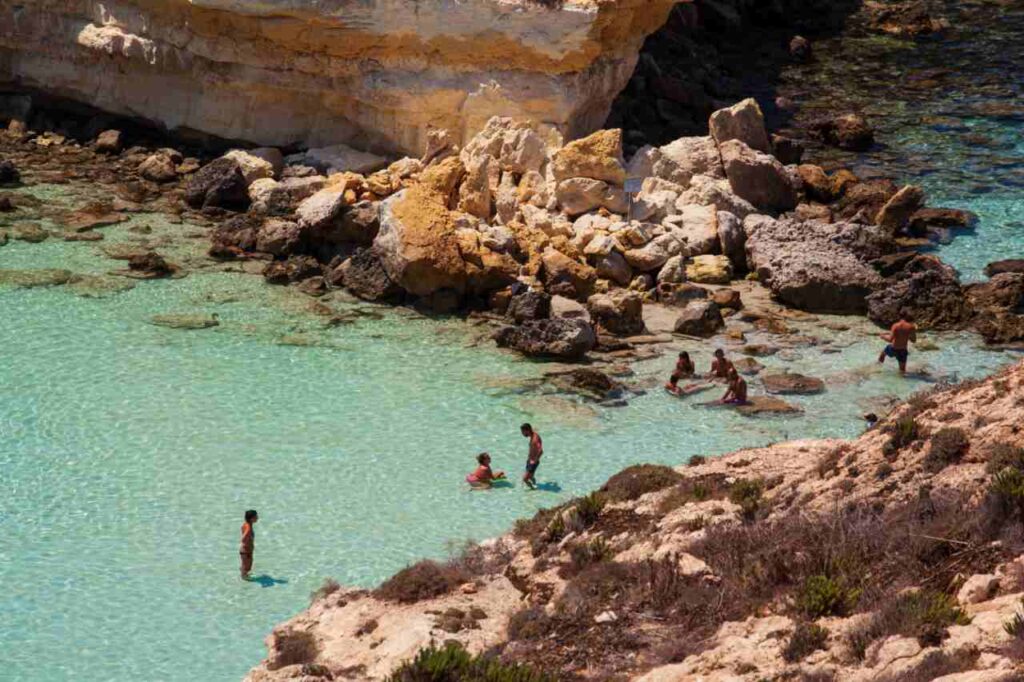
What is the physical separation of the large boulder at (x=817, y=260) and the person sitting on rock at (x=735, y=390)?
438 centimetres

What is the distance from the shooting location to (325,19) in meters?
30.0

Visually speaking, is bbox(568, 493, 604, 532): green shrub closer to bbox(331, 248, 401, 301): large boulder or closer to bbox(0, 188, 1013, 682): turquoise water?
bbox(0, 188, 1013, 682): turquoise water

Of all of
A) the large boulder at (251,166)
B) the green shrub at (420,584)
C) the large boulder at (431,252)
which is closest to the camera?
the green shrub at (420,584)

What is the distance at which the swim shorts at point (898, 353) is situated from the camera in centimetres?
2325

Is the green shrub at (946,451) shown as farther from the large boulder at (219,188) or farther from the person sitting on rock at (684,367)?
the large boulder at (219,188)

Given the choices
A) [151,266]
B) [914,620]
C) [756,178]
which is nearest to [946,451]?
[914,620]

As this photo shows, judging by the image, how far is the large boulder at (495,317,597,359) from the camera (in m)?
24.0

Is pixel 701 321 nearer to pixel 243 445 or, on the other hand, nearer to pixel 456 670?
pixel 243 445

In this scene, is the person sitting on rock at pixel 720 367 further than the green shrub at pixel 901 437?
Yes

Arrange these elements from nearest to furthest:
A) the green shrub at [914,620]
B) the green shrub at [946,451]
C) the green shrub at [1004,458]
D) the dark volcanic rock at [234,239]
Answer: the green shrub at [914,620] → the green shrub at [1004,458] → the green shrub at [946,451] → the dark volcanic rock at [234,239]

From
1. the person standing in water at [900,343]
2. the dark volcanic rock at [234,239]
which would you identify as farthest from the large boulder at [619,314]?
the dark volcanic rock at [234,239]

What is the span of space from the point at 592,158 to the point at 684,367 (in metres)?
6.49

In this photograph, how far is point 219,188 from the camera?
99.3 ft

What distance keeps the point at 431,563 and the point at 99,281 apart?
14.4 meters
